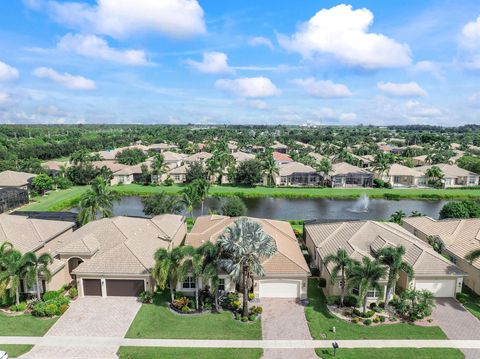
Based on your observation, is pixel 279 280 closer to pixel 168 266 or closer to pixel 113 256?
pixel 168 266

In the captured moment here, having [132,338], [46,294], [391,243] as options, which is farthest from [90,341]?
[391,243]

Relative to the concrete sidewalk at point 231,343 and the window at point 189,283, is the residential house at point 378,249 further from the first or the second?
the window at point 189,283

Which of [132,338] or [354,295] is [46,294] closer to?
[132,338]

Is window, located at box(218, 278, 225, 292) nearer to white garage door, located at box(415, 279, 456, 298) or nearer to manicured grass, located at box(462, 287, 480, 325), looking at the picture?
white garage door, located at box(415, 279, 456, 298)

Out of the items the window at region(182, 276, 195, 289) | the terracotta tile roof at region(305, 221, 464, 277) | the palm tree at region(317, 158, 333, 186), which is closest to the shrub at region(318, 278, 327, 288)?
the terracotta tile roof at region(305, 221, 464, 277)

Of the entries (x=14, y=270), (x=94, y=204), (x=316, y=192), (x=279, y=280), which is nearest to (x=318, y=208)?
(x=316, y=192)

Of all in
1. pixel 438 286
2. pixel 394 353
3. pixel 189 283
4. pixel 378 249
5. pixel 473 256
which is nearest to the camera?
pixel 394 353
